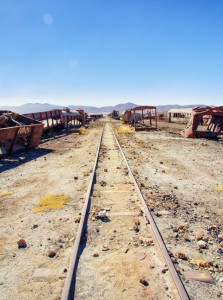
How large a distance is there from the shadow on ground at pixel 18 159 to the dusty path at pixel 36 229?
36 centimetres

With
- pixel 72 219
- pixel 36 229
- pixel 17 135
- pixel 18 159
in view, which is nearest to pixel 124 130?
pixel 17 135

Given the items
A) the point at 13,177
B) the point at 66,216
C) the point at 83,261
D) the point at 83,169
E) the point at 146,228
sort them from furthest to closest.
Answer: the point at 83,169 → the point at 13,177 → the point at 66,216 → the point at 146,228 → the point at 83,261

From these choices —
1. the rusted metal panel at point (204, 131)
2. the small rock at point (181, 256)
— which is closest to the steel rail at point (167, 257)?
the small rock at point (181, 256)

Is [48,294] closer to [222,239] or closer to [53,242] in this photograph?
[53,242]

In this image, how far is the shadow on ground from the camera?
10.1 metres

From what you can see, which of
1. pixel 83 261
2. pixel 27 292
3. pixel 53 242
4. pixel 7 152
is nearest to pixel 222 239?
pixel 83 261

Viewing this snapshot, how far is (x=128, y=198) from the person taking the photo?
6148mm

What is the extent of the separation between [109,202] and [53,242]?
196 cm

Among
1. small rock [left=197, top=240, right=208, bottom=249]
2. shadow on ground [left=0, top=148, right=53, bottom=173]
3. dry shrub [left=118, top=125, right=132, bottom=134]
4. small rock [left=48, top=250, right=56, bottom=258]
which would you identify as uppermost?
dry shrub [left=118, top=125, right=132, bottom=134]

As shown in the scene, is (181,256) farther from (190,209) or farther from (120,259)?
(190,209)

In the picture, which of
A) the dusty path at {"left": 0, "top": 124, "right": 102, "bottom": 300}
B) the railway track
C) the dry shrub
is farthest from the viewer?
the dry shrub

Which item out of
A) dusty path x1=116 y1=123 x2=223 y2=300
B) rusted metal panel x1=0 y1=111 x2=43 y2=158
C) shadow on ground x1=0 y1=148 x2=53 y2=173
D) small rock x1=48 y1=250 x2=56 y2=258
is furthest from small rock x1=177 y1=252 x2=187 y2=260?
rusted metal panel x1=0 y1=111 x2=43 y2=158

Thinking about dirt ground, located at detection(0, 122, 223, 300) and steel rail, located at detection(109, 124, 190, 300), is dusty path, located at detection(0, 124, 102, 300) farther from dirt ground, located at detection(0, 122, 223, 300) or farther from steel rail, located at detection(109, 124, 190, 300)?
steel rail, located at detection(109, 124, 190, 300)

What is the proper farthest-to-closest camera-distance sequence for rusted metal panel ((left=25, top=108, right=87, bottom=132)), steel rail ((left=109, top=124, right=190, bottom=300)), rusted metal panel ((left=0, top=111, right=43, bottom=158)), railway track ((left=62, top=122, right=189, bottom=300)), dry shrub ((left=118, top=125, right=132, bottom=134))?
dry shrub ((left=118, top=125, right=132, bottom=134)) < rusted metal panel ((left=25, top=108, right=87, bottom=132)) < rusted metal panel ((left=0, top=111, right=43, bottom=158)) < railway track ((left=62, top=122, right=189, bottom=300)) < steel rail ((left=109, top=124, right=190, bottom=300))
